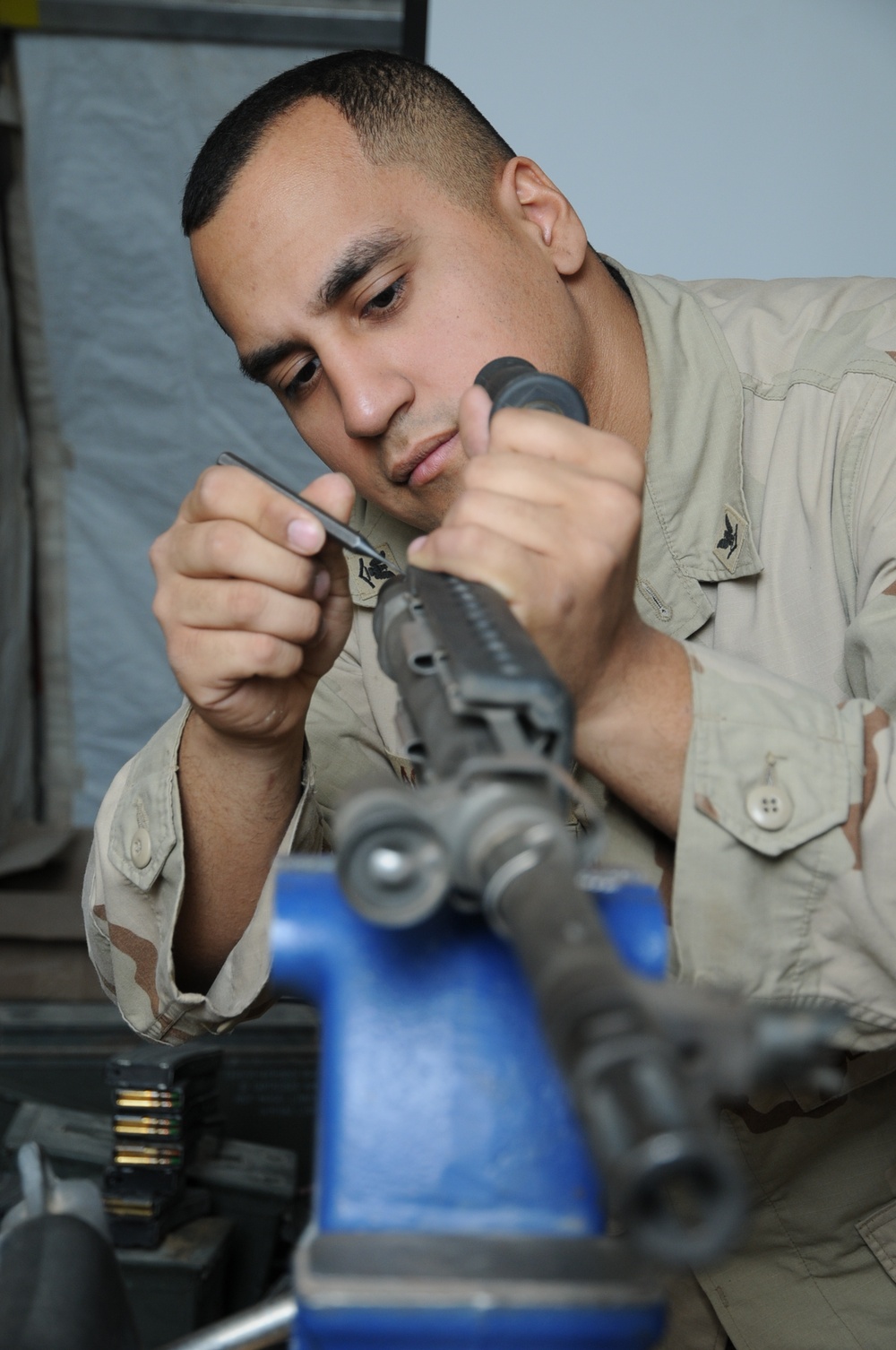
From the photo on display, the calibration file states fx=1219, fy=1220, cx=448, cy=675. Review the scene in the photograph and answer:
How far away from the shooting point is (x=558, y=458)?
2.55 feet

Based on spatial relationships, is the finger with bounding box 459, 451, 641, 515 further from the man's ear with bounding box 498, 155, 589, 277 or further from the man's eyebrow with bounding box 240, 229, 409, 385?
the man's ear with bounding box 498, 155, 589, 277

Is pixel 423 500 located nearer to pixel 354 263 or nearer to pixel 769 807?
pixel 354 263

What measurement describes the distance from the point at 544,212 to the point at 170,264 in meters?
1.68

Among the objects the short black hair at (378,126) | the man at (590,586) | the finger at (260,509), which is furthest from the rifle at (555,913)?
the short black hair at (378,126)

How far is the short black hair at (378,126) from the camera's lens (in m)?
1.36

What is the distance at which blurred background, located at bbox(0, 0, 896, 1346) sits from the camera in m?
1.99

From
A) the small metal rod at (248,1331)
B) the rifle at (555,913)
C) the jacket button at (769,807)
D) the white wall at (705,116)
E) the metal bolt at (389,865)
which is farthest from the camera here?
the white wall at (705,116)

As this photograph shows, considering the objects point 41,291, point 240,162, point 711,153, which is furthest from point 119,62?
point 240,162

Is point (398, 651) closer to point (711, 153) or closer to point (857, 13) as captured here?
point (711, 153)

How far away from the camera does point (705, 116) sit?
78.7 inches

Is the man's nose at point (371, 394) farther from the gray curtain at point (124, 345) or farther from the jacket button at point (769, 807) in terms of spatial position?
the gray curtain at point (124, 345)

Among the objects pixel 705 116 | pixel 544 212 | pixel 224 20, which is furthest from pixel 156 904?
pixel 224 20

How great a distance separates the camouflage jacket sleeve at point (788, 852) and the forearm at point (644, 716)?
0.6 inches

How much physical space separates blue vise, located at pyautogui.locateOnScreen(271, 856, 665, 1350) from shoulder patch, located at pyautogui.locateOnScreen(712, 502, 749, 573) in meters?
0.87
